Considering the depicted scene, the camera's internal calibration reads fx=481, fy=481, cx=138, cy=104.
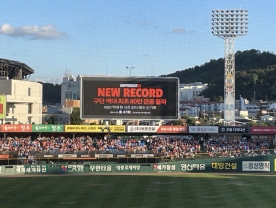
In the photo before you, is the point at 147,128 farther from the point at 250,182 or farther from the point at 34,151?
the point at 250,182

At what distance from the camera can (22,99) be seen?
68.5 m

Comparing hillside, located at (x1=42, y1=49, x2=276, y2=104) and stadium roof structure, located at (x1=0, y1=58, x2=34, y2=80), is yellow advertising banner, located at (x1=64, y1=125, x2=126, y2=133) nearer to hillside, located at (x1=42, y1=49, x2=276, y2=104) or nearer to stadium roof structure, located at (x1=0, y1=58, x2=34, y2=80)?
stadium roof structure, located at (x1=0, y1=58, x2=34, y2=80)

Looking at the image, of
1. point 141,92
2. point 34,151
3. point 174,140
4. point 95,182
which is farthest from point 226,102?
point 95,182

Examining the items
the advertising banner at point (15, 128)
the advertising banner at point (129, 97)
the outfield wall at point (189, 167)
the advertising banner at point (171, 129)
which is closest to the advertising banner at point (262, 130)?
the advertising banner at point (171, 129)

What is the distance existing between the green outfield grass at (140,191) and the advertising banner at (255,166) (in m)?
3.13

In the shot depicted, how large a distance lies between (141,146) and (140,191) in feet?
59.8

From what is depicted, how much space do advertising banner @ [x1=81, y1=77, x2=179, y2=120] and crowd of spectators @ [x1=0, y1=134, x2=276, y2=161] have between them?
3523 mm

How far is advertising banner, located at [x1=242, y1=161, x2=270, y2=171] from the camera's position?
4141cm

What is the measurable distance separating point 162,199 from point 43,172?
16.5 meters

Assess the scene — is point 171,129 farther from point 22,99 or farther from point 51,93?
point 51,93

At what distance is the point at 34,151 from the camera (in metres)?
43.6

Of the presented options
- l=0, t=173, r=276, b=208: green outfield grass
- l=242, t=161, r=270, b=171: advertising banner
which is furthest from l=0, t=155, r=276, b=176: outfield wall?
l=0, t=173, r=276, b=208: green outfield grass

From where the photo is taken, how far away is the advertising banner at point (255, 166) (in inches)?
1630

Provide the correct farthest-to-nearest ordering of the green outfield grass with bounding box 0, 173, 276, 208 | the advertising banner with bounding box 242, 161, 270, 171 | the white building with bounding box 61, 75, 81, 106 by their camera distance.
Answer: the white building with bounding box 61, 75, 81, 106
the advertising banner with bounding box 242, 161, 270, 171
the green outfield grass with bounding box 0, 173, 276, 208
